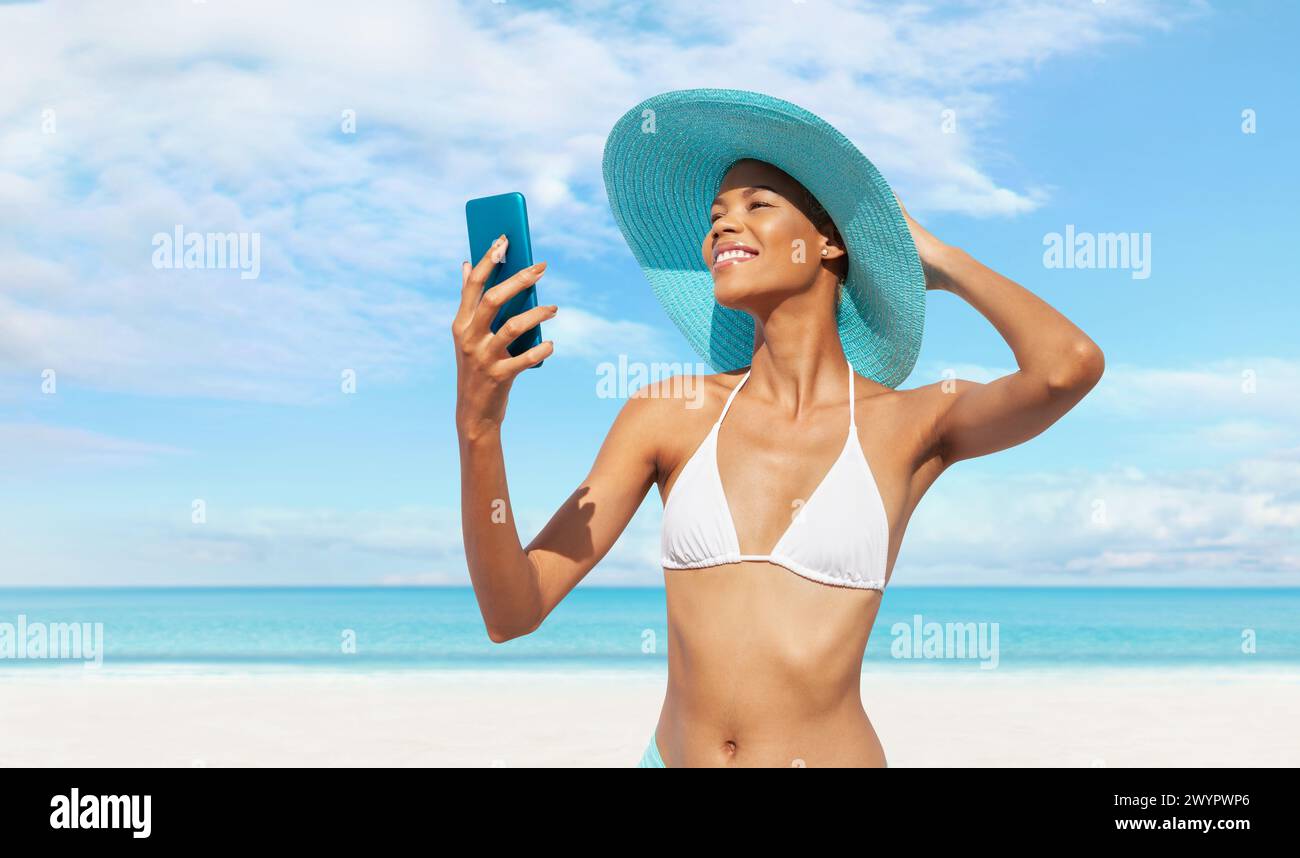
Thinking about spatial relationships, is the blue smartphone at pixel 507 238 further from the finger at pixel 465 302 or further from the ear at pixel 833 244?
the ear at pixel 833 244

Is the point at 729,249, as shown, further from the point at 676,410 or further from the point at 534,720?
the point at 534,720

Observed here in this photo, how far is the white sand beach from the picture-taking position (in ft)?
40.4

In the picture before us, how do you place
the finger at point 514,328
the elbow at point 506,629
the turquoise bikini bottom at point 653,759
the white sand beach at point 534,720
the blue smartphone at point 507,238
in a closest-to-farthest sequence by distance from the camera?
the finger at point 514,328 → the blue smartphone at point 507,238 → the elbow at point 506,629 → the turquoise bikini bottom at point 653,759 → the white sand beach at point 534,720

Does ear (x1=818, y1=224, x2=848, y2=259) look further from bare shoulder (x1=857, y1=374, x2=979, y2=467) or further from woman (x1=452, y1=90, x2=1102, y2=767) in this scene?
bare shoulder (x1=857, y1=374, x2=979, y2=467)

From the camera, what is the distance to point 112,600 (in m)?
51.6

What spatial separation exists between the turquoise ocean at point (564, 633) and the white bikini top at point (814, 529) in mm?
13921

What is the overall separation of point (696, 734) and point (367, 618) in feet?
123

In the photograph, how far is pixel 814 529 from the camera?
2793 mm

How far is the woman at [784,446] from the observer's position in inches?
109

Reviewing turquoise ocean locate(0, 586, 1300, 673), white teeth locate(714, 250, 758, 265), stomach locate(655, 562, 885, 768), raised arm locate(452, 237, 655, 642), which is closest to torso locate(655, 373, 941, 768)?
stomach locate(655, 562, 885, 768)

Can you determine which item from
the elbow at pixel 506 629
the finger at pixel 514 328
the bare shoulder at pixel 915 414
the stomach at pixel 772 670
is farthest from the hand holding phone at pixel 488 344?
the bare shoulder at pixel 915 414

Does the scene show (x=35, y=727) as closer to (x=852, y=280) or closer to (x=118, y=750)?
(x=118, y=750)

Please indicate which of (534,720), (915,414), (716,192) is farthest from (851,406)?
(534,720)
